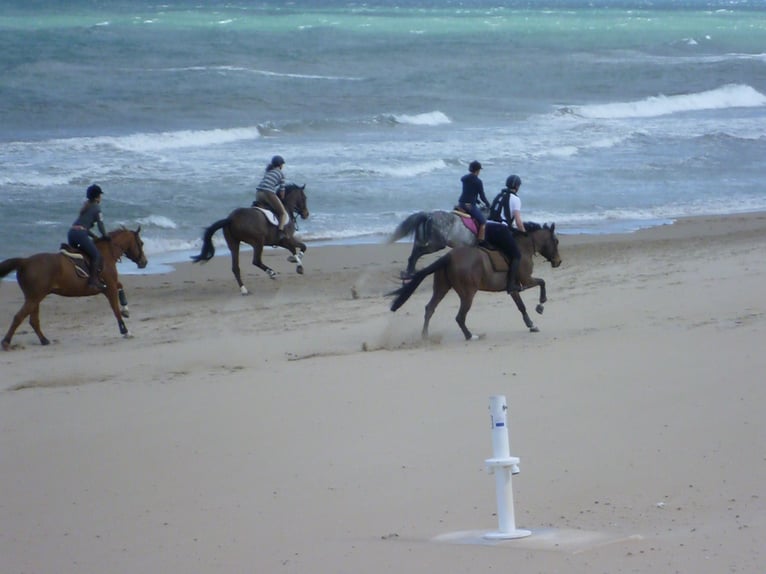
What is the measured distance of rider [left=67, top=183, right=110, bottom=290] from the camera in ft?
47.9

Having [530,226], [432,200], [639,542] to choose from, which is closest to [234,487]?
[639,542]

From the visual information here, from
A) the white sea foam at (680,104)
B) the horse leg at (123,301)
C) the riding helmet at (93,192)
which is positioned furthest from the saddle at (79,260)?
the white sea foam at (680,104)

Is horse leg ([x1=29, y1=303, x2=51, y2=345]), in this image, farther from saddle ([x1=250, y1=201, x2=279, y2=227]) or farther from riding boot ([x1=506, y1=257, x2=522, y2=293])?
riding boot ([x1=506, y1=257, x2=522, y2=293])

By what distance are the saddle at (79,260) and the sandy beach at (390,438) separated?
2.59ft

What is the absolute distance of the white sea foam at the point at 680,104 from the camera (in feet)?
161

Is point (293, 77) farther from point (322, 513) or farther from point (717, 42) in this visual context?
point (322, 513)

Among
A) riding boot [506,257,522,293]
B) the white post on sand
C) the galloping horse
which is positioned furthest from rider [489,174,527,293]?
the white post on sand

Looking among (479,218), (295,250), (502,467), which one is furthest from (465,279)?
(502,467)

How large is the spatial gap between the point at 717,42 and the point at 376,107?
50.5 metres

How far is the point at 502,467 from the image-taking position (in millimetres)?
6883

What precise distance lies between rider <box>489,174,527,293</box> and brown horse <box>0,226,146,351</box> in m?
4.34

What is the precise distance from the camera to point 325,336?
1446cm

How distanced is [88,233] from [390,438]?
21.1ft

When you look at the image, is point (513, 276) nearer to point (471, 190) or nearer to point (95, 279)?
point (471, 190)
